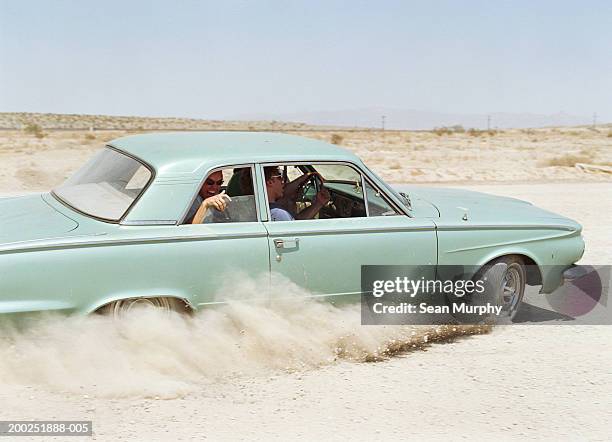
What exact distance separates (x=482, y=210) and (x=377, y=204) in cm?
104

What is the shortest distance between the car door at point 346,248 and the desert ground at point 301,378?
21 centimetres

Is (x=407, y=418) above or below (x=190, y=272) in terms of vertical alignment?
below

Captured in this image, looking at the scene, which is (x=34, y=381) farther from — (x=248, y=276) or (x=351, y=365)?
(x=351, y=365)

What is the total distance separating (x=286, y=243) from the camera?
5.12m

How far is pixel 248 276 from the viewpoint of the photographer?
5.01 meters

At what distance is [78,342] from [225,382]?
920mm

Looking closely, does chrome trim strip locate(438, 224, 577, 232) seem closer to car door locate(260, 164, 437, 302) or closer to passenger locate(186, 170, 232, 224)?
car door locate(260, 164, 437, 302)

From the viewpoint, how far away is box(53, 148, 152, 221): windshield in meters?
5.00

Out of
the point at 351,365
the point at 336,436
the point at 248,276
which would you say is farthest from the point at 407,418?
the point at 248,276

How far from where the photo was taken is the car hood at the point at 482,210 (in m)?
5.88

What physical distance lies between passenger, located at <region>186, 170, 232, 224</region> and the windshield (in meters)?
0.37

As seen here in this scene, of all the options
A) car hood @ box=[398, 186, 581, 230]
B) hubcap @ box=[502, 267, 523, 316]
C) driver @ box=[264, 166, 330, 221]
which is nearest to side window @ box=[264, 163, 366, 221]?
driver @ box=[264, 166, 330, 221]

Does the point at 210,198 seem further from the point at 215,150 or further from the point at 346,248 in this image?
the point at 346,248

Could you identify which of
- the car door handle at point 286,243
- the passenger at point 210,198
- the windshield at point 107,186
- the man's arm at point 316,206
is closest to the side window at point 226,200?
the passenger at point 210,198
